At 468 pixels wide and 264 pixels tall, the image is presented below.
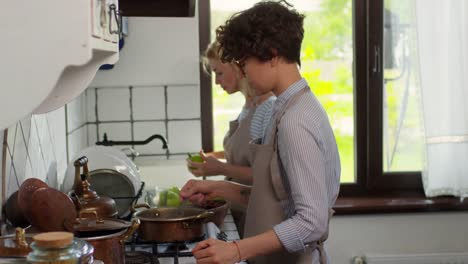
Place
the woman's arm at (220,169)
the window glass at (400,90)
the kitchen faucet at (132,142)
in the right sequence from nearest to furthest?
the woman's arm at (220,169), the kitchen faucet at (132,142), the window glass at (400,90)

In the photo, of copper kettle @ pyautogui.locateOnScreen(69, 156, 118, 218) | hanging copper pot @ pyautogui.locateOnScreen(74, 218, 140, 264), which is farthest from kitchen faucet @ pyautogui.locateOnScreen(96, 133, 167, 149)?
hanging copper pot @ pyautogui.locateOnScreen(74, 218, 140, 264)

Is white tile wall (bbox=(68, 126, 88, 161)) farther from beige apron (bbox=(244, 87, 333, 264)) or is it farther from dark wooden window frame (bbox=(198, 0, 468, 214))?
beige apron (bbox=(244, 87, 333, 264))

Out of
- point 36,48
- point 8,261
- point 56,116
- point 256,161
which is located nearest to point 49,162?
point 56,116

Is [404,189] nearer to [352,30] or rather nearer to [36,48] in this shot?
[352,30]

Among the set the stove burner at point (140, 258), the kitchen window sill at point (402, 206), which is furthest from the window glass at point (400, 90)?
the stove burner at point (140, 258)

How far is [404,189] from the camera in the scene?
348 centimetres

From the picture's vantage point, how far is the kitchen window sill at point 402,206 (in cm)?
325

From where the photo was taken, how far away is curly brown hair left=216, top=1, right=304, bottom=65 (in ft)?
5.51

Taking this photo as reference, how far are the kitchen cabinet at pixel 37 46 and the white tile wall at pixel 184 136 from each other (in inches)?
87.8

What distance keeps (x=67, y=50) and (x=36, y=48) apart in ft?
0.16

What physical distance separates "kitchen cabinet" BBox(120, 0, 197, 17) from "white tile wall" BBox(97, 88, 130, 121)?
3.42 feet

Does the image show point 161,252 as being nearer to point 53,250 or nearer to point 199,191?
point 199,191

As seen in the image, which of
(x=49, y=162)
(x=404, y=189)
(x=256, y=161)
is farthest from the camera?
(x=404, y=189)

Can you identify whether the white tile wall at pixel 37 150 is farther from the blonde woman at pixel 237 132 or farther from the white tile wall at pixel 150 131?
the white tile wall at pixel 150 131
